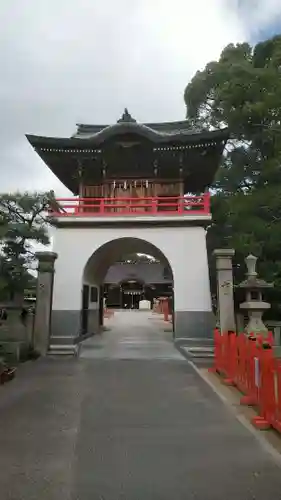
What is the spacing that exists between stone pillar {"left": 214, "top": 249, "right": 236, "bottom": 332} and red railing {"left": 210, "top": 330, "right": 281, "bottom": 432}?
3233 millimetres

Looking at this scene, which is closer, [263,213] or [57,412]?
[57,412]

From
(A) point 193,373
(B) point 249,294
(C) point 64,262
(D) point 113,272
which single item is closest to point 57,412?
(A) point 193,373

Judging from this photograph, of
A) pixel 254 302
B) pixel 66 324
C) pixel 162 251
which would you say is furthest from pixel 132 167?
pixel 254 302

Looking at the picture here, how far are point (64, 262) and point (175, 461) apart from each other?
12069mm

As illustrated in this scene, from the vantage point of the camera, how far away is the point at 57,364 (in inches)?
448

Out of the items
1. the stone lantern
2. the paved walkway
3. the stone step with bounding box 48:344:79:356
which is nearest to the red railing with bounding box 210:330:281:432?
the paved walkway

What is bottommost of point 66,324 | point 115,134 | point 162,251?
point 66,324

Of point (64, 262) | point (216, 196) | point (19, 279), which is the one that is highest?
point (216, 196)

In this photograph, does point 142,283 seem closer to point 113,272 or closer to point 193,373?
point 113,272

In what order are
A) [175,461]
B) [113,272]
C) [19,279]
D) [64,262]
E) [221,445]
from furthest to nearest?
[113,272] < [64,262] < [19,279] < [221,445] < [175,461]

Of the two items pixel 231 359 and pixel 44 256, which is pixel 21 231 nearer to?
pixel 44 256

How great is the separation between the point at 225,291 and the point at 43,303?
6309mm

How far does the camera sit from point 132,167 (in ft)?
60.3

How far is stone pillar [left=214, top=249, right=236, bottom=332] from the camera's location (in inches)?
521
